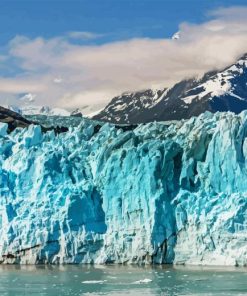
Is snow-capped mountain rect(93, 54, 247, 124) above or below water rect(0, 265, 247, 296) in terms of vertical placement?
above

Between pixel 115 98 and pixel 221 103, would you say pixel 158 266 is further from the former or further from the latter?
pixel 115 98

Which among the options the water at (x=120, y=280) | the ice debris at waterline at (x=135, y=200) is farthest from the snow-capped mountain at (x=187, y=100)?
the water at (x=120, y=280)

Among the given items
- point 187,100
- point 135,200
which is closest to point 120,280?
point 135,200

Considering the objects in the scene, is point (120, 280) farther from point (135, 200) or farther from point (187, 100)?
point (187, 100)

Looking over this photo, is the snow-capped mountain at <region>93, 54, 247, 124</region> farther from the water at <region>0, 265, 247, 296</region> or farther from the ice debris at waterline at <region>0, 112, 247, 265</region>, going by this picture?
the water at <region>0, 265, 247, 296</region>

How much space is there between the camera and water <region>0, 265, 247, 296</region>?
21.3 meters

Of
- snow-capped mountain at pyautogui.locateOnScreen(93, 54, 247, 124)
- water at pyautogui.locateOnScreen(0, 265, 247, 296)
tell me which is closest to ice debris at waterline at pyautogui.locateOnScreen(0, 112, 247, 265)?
water at pyautogui.locateOnScreen(0, 265, 247, 296)

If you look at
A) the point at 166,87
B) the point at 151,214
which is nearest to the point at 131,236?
the point at 151,214

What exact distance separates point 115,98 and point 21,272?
171 meters

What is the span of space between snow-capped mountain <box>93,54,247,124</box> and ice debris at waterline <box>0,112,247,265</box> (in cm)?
10357

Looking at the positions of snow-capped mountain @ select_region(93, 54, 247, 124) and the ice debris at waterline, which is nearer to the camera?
the ice debris at waterline

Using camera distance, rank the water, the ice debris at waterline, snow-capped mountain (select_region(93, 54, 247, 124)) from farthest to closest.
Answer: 1. snow-capped mountain (select_region(93, 54, 247, 124))
2. the ice debris at waterline
3. the water

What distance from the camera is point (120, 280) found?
2361 centimetres

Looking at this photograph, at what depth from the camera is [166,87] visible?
629ft
